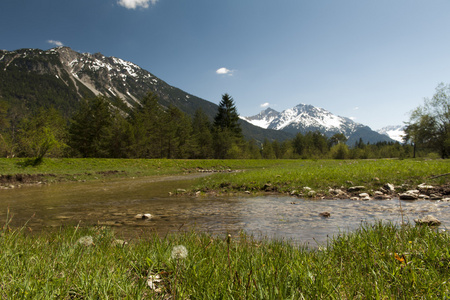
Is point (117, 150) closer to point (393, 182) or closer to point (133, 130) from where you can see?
point (133, 130)

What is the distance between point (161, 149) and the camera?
2469 inches

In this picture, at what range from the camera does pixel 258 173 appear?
59.7ft

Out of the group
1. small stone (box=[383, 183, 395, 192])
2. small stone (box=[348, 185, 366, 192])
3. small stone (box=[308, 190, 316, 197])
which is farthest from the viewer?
small stone (box=[348, 185, 366, 192])

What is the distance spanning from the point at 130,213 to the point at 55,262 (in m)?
6.17

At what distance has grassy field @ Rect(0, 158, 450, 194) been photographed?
40.1ft

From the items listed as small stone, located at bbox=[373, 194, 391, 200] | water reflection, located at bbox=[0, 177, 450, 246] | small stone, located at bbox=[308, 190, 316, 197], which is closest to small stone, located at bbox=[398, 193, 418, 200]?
small stone, located at bbox=[373, 194, 391, 200]

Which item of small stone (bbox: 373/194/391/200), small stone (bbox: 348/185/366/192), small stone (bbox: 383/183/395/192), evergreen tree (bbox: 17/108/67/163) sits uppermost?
evergreen tree (bbox: 17/108/67/163)

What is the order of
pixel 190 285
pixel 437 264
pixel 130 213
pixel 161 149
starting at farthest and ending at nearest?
pixel 161 149
pixel 130 213
pixel 437 264
pixel 190 285

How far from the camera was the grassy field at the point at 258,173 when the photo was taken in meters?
12.2

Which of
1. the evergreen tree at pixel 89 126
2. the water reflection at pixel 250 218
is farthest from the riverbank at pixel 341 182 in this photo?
the evergreen tree at pixel 89 126

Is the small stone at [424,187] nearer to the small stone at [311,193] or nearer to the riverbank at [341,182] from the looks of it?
the riverbank at [341,182]

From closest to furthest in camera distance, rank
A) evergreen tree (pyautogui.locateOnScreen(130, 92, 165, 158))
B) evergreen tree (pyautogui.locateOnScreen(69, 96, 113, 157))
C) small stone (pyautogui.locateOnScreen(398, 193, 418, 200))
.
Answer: small stone (pyautogui.locateOnScreen(398, 193, 418, 200)), evergreen tree (pyautogui.locateOnScreen(130, 92, 165, 158)), evergreen tree (pyautogui.locateOnScreen(69, 96, 113, 157))

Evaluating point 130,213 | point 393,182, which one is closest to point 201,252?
point 130,213

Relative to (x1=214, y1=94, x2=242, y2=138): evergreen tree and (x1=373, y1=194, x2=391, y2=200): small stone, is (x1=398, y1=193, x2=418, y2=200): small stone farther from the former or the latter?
(x1=214, y1=94, x2=242, y2=138): evergreen tree
